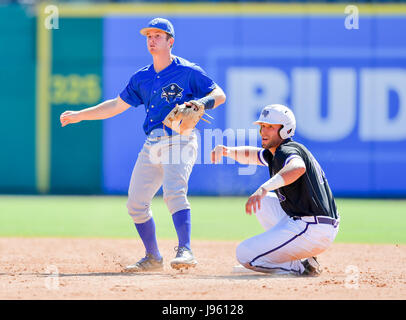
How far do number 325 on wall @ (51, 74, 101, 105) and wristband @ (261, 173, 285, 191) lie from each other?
11672mm

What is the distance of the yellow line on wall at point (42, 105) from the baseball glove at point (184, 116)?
11287mm

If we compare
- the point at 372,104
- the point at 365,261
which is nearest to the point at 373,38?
the point at 372,104

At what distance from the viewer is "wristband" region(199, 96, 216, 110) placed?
6.00 meters

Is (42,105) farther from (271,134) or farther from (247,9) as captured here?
(271,134)

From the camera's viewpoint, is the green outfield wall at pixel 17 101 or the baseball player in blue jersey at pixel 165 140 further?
the green outfield wall at pixel 17 101

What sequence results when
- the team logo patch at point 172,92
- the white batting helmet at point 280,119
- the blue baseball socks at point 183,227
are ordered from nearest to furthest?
1. the white batting helmet at point 280,119
2. the blue baseball socks at point 183,227
3. the team logo patch at point 172,92

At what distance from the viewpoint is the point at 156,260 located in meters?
6.37

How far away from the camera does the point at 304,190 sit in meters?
5.80

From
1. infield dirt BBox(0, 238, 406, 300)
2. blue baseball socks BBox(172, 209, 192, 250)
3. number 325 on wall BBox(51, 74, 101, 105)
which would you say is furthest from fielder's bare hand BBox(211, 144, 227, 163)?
number 325 on wall BBox(51, 74, 101, 105)

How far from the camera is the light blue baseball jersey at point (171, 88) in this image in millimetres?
6223

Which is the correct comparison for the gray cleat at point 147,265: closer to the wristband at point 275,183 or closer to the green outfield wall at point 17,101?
the wristband at point 275,183

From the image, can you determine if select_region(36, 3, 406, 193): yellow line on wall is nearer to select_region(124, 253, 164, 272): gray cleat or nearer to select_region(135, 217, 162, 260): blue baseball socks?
select_region(135, 217, 162, 260): blue baseball socks

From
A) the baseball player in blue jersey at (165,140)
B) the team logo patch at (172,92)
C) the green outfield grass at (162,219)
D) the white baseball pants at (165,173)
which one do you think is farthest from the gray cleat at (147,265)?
the green outfield grass at (162,219)

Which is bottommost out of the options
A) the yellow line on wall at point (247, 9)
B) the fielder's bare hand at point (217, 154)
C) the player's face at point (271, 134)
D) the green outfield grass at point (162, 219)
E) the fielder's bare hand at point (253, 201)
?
the green outfield grass at point (162, 219)
